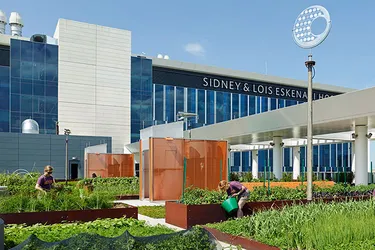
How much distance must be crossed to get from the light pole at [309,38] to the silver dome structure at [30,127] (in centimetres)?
3607

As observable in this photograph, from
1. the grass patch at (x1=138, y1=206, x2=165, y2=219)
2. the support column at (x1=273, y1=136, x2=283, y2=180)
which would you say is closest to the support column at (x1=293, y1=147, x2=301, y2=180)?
the support column at (x1=273, y1=136, x2=283, y2=180)

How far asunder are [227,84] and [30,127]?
28791 millimetres

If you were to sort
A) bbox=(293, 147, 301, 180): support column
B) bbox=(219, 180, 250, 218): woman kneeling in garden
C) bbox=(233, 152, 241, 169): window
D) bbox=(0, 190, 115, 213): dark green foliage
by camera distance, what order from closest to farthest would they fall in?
bbox=(0, 190, 115, 213): dark green foliage, bbox=(219, 180, 250, 218): woman kneeling in garden, bbox=(293, 147, 301, 180): support column, bbox=(233, 152, 241, 169): window

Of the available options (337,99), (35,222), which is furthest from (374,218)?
(337,99)

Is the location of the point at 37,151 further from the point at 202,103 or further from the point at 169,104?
the point at 202,103

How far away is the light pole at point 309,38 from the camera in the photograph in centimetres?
1180

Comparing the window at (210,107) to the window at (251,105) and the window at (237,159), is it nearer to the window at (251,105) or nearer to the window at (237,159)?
the window at (251,105)

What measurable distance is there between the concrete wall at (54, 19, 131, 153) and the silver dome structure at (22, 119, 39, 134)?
143 inches

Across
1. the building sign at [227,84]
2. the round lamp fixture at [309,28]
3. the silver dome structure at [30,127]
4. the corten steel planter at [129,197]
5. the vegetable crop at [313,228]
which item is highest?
the building sign at [227,84]

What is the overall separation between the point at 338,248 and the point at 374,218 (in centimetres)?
221

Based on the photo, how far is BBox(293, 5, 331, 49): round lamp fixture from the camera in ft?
38.9

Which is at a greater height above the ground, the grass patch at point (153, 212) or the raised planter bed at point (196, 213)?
the raised planter bed at point (196, 213)

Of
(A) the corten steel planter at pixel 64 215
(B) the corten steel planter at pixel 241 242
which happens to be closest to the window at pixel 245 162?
(A) the corten steel planter at pixel 64 215

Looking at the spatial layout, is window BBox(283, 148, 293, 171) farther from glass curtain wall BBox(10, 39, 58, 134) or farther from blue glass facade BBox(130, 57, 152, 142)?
glass curtain wall BBox(10, 39, 58, 134)
